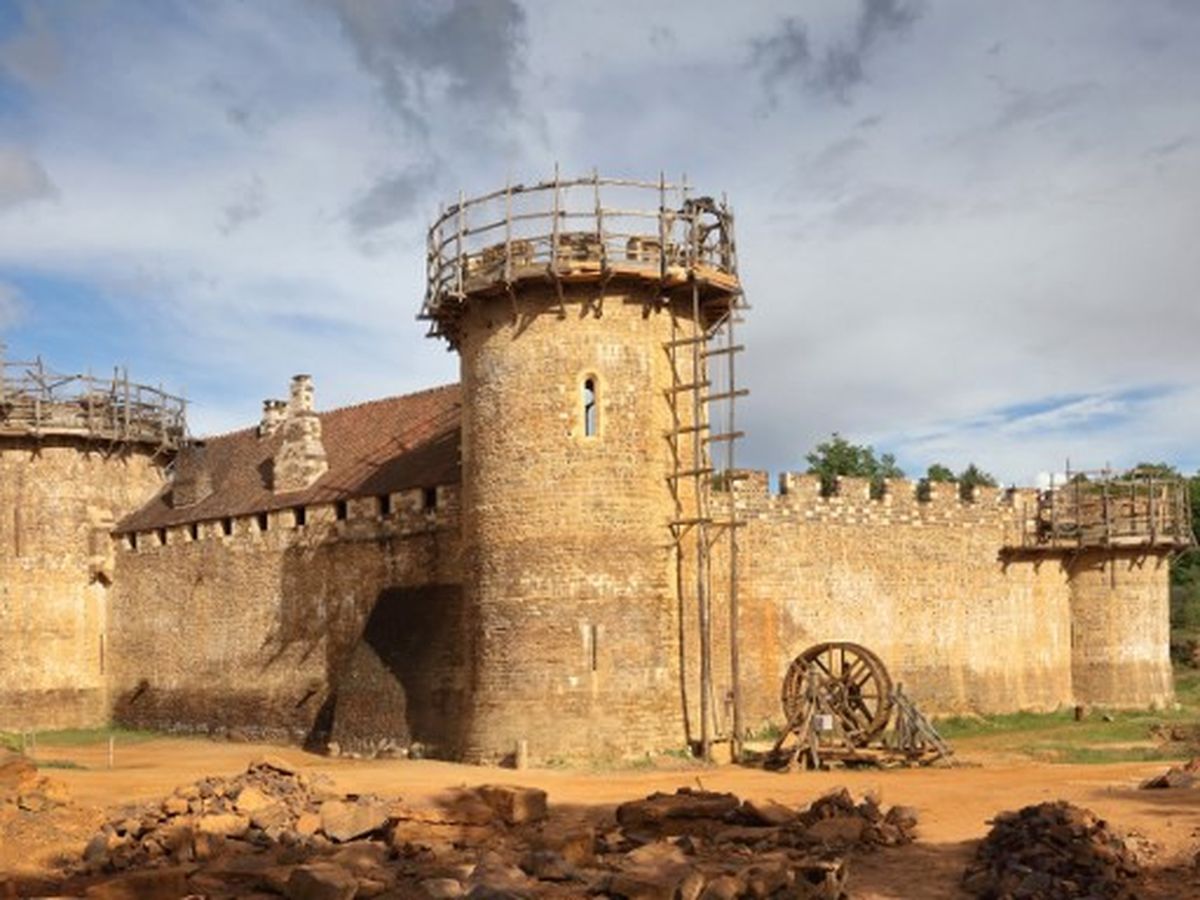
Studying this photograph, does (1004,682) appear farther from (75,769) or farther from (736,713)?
(75,769)

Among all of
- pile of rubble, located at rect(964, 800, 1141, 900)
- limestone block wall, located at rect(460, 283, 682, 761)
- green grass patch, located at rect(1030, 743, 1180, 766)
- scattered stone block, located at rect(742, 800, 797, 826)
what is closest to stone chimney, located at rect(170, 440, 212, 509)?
limestone block wall, located at rect(460, 283, 682, 761)

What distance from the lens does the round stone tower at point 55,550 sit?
38750 millimetres

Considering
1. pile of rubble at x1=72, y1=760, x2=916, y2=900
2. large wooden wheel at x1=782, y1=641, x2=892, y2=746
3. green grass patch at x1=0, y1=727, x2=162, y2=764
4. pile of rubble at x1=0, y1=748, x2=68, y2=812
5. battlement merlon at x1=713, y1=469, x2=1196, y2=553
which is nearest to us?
pile of rubble at x1=72, y1=760, x2=916, y2=900

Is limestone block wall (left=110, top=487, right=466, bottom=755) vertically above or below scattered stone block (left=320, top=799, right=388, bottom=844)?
above

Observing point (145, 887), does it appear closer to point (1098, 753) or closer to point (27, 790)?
point (27, 790)

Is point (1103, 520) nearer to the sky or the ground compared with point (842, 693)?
nearer to the sky

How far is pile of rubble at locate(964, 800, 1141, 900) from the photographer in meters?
15.1

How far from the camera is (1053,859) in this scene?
15.8 m

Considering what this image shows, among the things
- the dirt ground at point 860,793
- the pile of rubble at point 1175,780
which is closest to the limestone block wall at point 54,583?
the dirt ground at point 860,793

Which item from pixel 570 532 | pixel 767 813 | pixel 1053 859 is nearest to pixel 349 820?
pixel 767 813

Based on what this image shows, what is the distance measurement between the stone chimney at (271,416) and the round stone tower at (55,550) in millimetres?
4121

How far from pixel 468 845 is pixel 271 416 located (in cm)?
2385

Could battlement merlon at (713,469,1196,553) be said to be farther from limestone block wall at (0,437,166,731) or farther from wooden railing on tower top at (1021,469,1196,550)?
limestone block wall at (0,437,166,731)

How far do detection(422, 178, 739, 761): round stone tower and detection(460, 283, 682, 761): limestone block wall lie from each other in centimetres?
3
